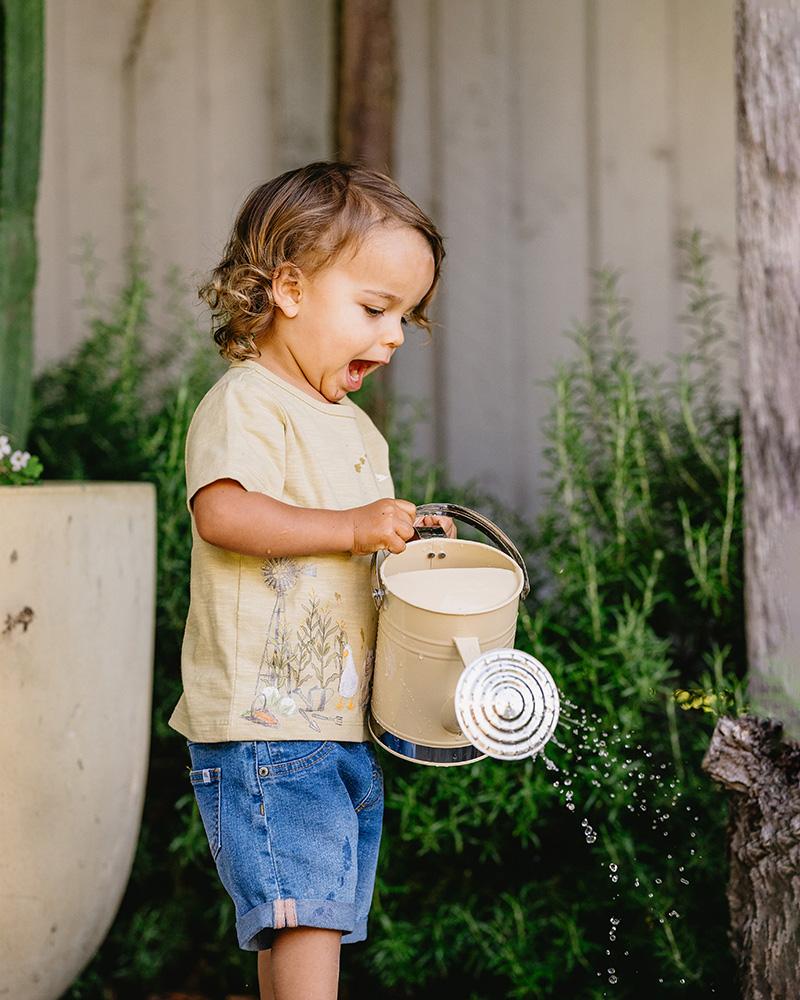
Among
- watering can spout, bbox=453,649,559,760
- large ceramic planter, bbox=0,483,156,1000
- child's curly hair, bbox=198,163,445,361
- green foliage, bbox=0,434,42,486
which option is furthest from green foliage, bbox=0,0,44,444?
watering can spout, bbox=453,649,559,760

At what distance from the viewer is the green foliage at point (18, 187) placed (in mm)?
2119

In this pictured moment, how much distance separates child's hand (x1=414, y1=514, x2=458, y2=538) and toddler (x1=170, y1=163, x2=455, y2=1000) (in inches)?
3.4

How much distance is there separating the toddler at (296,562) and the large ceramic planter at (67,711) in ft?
1.02

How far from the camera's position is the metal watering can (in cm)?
126

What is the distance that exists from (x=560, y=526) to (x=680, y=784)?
842mm

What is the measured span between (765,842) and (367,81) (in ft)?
6.04

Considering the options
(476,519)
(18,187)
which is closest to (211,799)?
(476,519)

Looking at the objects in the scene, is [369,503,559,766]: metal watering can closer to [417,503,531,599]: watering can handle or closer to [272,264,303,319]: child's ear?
[417,503,531,599]: watering can handle

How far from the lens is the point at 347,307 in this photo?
150 cm

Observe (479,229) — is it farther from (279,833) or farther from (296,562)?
(279,833)

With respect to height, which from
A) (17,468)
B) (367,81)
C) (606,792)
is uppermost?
(367,81)

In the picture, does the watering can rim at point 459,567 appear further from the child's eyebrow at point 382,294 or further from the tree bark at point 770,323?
the tree bark at point 770,323

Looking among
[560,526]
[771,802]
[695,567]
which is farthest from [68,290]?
[771,802]

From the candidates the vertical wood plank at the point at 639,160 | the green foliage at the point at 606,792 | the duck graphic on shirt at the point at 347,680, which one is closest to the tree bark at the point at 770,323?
the green foliage at the point at 606,792
